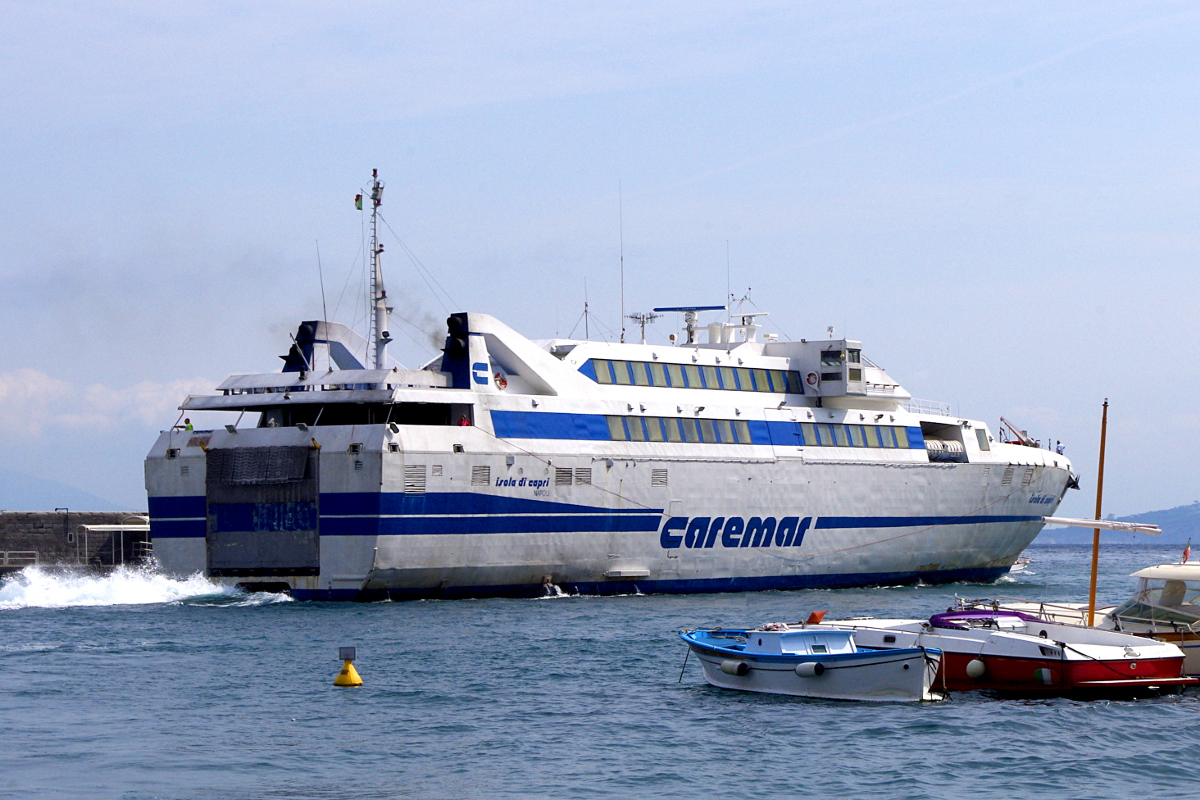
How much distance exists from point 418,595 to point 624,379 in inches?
360

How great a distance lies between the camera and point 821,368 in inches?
1943

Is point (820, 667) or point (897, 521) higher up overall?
point (897, 521)

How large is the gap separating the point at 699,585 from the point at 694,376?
21.1ft

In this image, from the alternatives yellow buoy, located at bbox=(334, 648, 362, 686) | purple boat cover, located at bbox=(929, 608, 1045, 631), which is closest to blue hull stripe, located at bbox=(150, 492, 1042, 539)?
yellow buoy, located at bbox=(334, 648, 362, 686)

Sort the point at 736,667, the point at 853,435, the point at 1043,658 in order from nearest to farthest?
1. the point at 1043,658
2. the point at 736,667
3. the point at 853,435

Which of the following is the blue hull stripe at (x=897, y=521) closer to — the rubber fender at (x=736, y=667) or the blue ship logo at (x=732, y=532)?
the blue ship logo at (x=732, y=532)

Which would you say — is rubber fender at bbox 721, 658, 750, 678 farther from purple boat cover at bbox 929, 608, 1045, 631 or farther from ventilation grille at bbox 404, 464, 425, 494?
ventilation grille at bbox 404, 464, 425, 494

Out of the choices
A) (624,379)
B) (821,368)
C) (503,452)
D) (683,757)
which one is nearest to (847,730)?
(683,757)

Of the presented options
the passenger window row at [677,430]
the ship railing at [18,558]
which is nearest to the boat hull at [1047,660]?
the passenger window row at [677,430]

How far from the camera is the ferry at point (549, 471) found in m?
38.8

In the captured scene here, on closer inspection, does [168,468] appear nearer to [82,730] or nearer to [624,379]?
[624,379]

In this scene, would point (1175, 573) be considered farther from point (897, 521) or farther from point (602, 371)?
point (897, 521)

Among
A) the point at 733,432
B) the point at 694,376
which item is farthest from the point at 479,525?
the point at 694,376

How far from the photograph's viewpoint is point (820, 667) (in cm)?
2514
